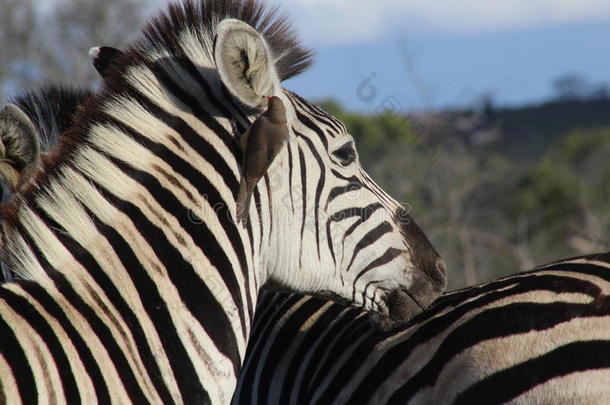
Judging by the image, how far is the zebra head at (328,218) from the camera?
3393mm

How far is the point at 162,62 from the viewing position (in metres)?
3.35

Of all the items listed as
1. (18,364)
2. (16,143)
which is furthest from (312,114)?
(16,143)

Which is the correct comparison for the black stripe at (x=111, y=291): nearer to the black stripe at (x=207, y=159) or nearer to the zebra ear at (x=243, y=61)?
the black stripe at (x=207, y=159)

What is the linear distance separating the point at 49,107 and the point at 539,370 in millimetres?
3366

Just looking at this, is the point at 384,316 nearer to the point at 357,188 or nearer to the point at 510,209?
the point at 357,188

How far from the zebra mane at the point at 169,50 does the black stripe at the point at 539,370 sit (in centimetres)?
164

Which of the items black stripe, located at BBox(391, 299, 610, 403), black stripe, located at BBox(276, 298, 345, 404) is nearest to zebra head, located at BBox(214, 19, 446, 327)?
black stripe, located at BBox(391, 299, 610, 403)

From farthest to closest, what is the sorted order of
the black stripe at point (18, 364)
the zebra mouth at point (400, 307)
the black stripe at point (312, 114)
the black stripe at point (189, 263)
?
the zebra mouth at point (400, 307), the black stripe at point (312, 114), the black stripe at point (189, 263), the black stripe at point (18, 364)

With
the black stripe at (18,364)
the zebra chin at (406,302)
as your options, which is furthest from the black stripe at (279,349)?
the black stripe at (18,364)

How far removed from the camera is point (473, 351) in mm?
3654

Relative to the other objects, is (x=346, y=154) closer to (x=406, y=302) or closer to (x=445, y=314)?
(x=406, y=302)

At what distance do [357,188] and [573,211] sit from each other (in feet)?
89.1

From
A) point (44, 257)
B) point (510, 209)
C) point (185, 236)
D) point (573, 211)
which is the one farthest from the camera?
point (510, 209)

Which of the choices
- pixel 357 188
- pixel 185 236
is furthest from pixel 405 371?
pixel 185 236
